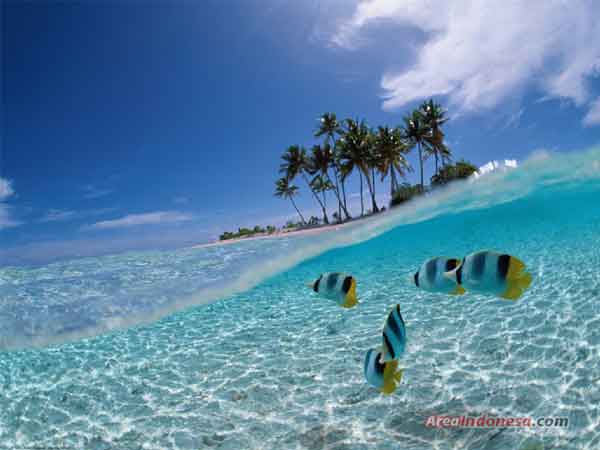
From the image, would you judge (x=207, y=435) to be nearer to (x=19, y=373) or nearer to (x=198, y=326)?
(x=198, y=326)

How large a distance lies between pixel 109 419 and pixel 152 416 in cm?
63

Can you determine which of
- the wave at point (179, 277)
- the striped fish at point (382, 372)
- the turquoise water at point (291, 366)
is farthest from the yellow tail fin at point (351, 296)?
the wave at point (179, 277)

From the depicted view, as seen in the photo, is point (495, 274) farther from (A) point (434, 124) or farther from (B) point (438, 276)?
(A) point (434, 124)

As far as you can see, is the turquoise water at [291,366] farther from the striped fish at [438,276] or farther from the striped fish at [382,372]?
the striped fish at [438,276]

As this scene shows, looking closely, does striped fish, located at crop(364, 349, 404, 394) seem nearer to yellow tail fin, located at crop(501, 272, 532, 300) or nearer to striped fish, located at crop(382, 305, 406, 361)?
striped fish, located at crop(382, 305, 406, 361)

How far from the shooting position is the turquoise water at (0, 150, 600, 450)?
143 inches

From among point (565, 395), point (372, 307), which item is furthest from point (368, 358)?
point (372, 307)

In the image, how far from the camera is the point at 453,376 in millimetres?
4289

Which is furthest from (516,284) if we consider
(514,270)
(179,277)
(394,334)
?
(179,277)

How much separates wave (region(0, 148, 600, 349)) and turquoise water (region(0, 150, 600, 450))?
99mm

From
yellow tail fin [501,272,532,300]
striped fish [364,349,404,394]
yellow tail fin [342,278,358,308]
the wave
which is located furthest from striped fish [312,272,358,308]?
the wave

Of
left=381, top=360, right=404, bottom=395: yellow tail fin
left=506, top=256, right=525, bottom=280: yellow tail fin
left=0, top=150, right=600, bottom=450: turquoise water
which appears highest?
left=506, top=256, right=525, bottom=280: yellow tail fin

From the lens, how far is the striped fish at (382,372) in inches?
84.7

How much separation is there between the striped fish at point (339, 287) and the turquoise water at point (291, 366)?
1.85 metres
